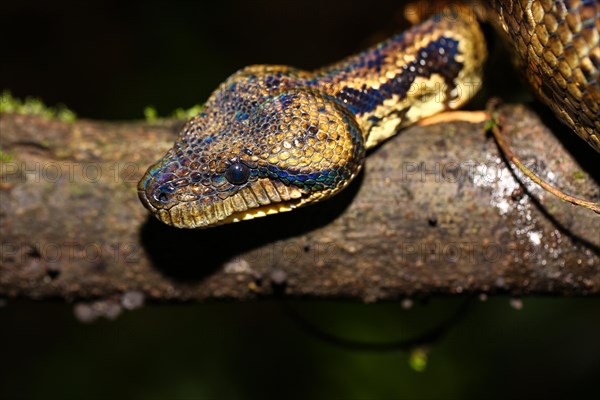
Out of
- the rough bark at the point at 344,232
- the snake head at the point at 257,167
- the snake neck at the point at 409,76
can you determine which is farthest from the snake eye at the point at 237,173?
the snake neck at the point at 409,76

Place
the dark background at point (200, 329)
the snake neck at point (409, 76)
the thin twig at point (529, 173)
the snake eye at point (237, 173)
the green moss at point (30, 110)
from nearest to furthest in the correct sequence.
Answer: the thin twig at point (529, 173) → the snake eye at point (237, 173) → the snake neck at point (409, 76) → the green moss at point (30, 110) → the dark background at point (200, 329)

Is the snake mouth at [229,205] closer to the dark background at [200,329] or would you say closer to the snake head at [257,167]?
the snake head at [257,167]

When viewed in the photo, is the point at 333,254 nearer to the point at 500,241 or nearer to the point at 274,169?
the point at 274,169

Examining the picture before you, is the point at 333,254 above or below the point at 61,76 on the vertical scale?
below

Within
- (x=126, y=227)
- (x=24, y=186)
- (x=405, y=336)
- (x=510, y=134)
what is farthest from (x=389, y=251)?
(x=405, y=336)

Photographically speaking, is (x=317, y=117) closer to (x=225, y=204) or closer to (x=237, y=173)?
(x=237, y=173)

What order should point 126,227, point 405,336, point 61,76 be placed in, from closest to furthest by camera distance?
point 126,227 → point 405,336 → point 61,76

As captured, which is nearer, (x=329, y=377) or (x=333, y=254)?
(x=333, y=254)
